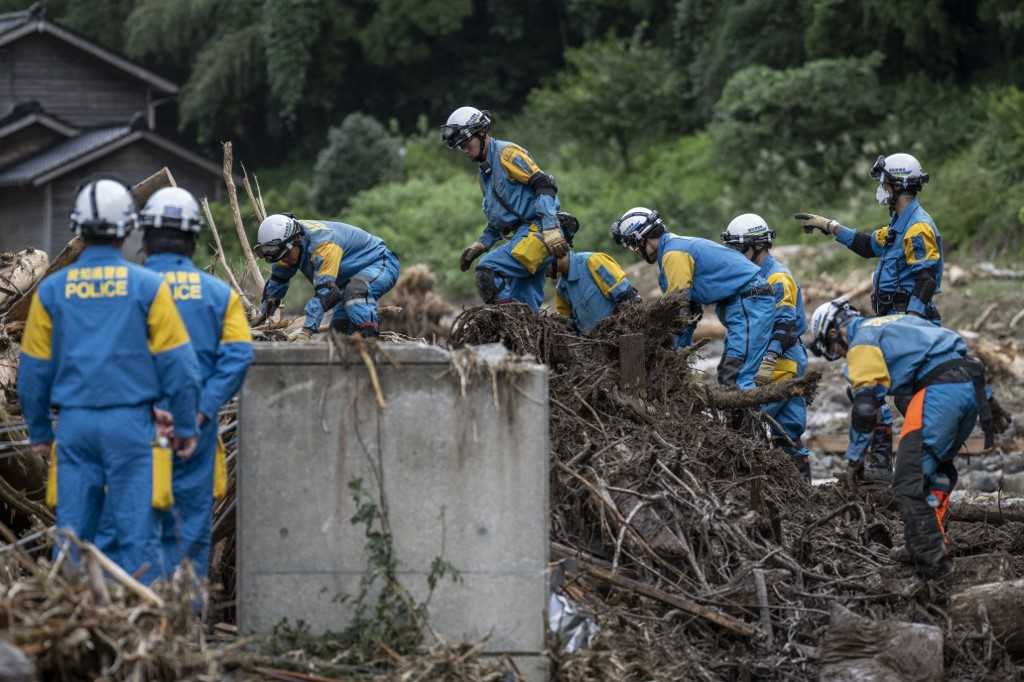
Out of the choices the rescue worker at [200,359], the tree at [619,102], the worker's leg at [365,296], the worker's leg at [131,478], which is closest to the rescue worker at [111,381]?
the worker's leg at [131,478]

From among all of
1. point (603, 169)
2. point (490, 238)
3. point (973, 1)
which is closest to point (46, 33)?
point (603, 169)

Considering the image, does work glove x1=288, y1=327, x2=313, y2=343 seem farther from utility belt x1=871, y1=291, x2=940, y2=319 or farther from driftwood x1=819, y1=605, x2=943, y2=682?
utility belt x1=871, y1=291, x2=940, y2=319

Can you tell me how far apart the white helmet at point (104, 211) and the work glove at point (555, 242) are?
4.97 metres

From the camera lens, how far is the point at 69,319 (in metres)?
6.45

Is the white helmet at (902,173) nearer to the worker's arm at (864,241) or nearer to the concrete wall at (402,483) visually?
the worker's arm at (864,241)

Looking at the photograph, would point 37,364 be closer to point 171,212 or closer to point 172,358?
point 172,358

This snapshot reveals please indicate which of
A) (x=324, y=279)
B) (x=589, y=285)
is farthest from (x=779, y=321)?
(x=324, y=279)

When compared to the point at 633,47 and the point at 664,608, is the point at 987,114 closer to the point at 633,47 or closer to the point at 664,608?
the point at 633,47

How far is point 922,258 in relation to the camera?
11.5 metres

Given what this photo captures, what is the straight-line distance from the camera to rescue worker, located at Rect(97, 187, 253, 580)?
6.62 m

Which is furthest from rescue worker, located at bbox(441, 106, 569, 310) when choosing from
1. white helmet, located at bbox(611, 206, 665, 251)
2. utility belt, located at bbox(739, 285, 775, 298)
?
utility belt, located at bbox(739, 285, 775, 298)

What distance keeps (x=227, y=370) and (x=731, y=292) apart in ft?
17.6

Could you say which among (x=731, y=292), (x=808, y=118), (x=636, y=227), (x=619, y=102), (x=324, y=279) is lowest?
(x=731, y=292)

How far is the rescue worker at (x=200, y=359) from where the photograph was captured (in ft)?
21.7
